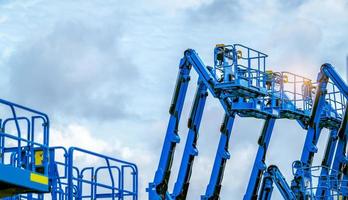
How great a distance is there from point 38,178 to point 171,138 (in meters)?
12.1

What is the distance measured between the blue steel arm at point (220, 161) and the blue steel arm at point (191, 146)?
1811mm

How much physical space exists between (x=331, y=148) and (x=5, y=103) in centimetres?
1923

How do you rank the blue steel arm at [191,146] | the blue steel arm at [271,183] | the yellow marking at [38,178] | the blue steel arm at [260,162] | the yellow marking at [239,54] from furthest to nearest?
the blue steel arm at [260,162]
the blue steel arm at [271,183]
the blue steel arm at [191,146]
the yellow marking at [239,54]
the yellow marking at [38,178]

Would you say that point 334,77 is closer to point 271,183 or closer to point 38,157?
point 271,183

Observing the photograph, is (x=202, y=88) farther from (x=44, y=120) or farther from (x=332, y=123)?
(x=44, y=120)

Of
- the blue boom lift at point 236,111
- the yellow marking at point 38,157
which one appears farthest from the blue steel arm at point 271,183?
the yellow marking at point 38,157

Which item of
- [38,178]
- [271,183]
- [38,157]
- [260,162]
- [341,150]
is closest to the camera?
[38,178]

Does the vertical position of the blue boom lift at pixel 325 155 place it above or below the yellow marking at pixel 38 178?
above

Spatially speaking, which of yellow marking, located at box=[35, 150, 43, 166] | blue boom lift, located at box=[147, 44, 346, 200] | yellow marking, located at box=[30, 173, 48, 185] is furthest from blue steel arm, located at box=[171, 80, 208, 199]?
yellow marking, located at box=[30, 173, 48, 185]

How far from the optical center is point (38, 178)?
18.0m

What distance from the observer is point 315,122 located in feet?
106

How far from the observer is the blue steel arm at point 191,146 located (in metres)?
30.0

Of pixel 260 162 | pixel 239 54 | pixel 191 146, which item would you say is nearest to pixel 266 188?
pixel 260 162

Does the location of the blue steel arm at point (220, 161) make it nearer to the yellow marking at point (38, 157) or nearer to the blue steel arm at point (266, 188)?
the blue steel arm at point (266, 188)
